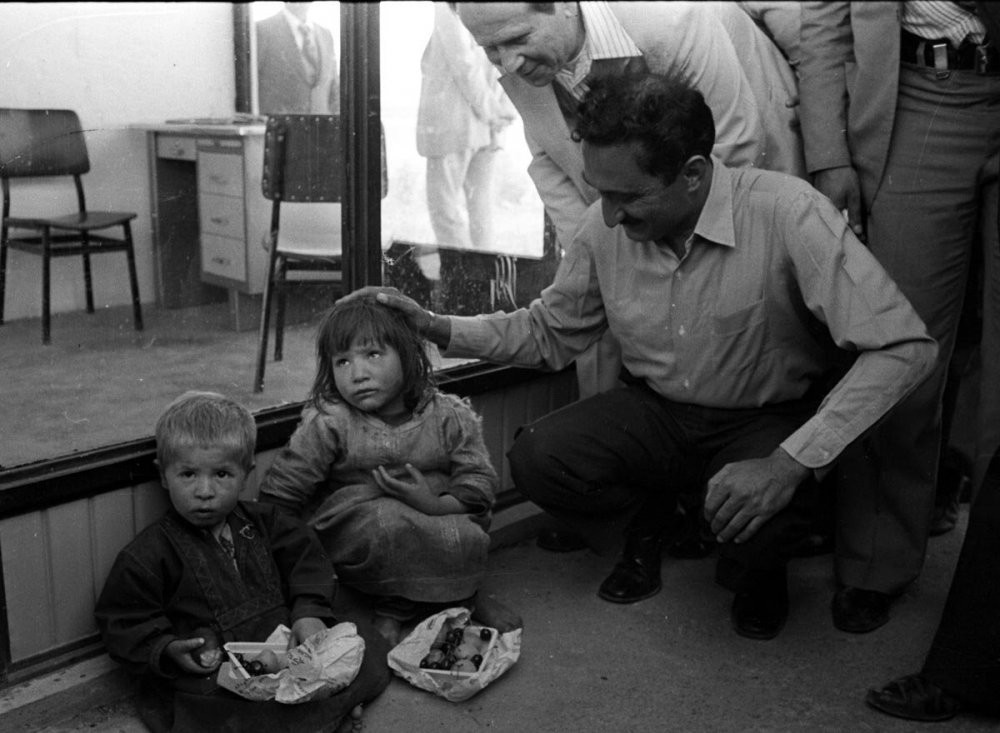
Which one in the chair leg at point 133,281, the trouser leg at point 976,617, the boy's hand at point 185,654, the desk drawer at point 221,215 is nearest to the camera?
the boy's hand at point 185,654

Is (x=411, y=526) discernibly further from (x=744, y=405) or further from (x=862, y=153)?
(x=862, y=153)

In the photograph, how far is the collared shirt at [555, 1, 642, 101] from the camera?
2.98 meters

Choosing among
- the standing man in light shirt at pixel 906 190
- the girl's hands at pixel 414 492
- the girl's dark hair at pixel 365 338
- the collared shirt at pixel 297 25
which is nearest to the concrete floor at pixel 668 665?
the standing man in light shirt at pixel 906 190

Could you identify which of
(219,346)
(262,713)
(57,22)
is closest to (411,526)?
(262,713)

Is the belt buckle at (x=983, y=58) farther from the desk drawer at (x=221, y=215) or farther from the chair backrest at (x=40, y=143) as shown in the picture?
the chair backrest at (x=40, y=143)

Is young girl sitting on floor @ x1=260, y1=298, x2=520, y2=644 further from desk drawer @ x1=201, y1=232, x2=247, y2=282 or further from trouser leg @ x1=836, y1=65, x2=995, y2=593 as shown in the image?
trouser leg @ x1=836, y1=65, x2=995, y2=593

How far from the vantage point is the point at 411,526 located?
280 centimetres

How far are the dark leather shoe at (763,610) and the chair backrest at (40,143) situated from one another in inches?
77.4

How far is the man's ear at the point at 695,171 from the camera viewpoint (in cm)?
267

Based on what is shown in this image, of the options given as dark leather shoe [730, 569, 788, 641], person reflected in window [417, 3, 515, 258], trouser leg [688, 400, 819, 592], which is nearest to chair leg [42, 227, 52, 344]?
person reflected in window [417, 3, 515, 258]

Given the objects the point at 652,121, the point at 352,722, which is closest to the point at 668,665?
the point at 352,722

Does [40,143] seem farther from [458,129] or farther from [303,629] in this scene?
[458,129]

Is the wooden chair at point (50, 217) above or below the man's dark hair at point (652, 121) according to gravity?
below

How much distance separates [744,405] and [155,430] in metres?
1.42
